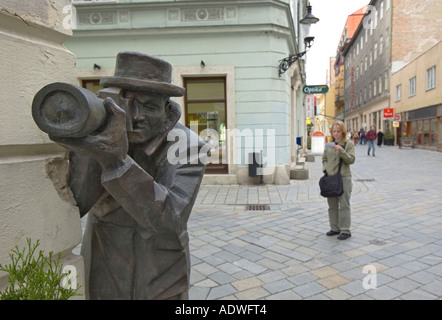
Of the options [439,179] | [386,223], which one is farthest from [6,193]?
[439,179]

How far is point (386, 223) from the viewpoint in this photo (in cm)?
558

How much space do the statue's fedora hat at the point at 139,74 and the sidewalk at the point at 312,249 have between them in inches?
100

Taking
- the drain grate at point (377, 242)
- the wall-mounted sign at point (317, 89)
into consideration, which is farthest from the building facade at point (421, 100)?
the drain grate at point (377, 242)

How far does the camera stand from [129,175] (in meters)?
1.03

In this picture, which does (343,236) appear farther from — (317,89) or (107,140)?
(317,89)

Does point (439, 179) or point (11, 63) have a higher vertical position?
point (11, 63)

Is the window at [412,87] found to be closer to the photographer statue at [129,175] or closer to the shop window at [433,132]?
the shop window at [433,132]

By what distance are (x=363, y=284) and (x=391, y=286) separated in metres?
0.26

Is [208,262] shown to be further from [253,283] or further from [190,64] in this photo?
[190,64]

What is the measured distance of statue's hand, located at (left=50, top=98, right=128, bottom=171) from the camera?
35.8 inches

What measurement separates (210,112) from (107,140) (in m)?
8.90

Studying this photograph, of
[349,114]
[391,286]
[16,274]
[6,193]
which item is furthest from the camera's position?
[349,114]

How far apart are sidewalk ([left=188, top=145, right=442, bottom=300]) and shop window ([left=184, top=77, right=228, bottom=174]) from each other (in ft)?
6.45

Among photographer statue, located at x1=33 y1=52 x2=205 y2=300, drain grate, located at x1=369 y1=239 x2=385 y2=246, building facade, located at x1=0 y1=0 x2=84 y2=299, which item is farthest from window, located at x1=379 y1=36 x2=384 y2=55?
building facade, located at x1=0 y1=0 x2=84 y2=299
